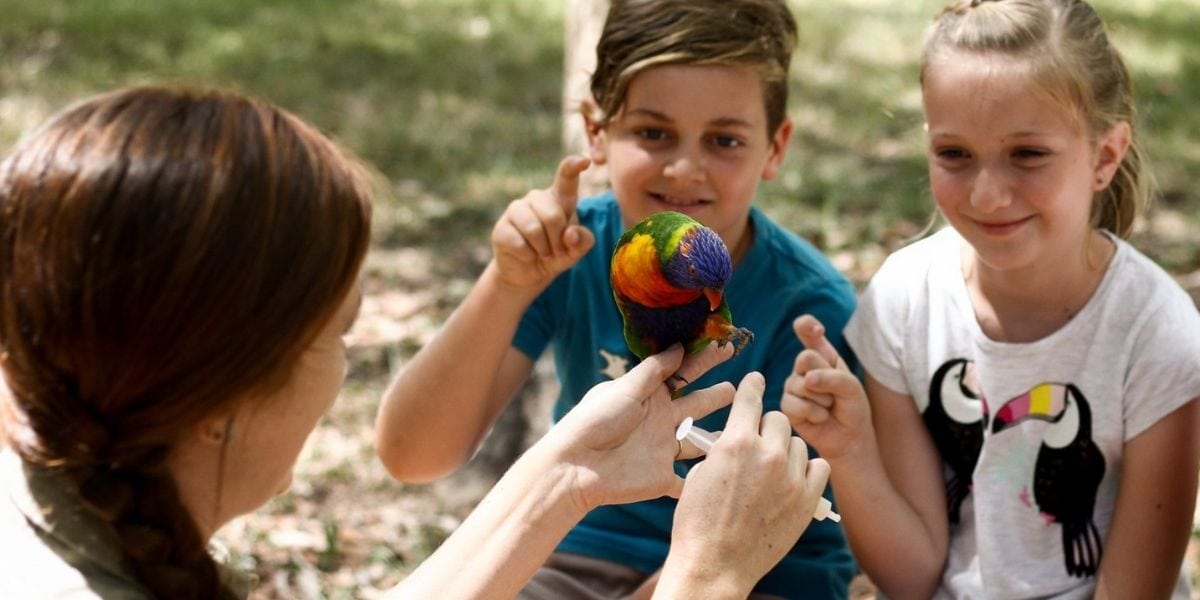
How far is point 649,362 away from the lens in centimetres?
213

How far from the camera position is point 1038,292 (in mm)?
2582

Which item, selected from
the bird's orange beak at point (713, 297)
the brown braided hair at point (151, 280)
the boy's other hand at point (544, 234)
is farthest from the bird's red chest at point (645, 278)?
the brown braided hair at point (151, 280)

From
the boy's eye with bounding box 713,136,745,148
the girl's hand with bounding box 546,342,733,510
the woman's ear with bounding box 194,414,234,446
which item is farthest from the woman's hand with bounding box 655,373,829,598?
the boy's eye with bounding box 713,136,745,148

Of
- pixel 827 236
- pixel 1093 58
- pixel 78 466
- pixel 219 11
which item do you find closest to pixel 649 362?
pixel 78 466

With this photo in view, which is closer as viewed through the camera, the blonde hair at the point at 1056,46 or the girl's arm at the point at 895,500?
the blonde hair at the point at 1056,46

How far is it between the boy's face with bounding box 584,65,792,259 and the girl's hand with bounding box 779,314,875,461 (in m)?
0.39

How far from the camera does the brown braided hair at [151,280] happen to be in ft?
5.30

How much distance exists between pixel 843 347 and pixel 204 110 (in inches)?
60.3

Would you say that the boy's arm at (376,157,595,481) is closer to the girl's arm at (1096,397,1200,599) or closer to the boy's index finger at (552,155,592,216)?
the boy's index finger at (552,155,592,216)

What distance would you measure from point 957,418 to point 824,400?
33 centimetres

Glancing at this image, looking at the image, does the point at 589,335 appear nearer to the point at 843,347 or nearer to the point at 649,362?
the point at 843,347

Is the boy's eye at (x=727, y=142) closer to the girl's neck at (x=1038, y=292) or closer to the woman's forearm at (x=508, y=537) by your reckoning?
the girl's neck at (x=1038, y=292)

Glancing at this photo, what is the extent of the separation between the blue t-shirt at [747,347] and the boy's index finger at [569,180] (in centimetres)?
27

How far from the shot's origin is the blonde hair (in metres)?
2.46
